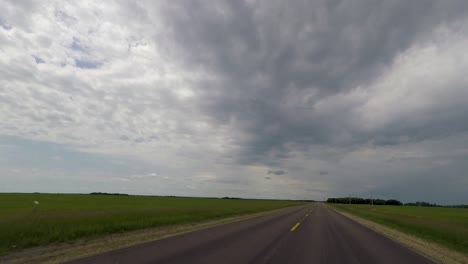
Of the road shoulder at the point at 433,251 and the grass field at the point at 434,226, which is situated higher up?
the grass field at the point at 434,226

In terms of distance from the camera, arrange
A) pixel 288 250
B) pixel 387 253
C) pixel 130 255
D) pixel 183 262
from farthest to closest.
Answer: pixel 387 253, pixel 288 250, pixel 130 255, pixel 183 262

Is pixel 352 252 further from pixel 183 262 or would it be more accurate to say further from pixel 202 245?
pixel 183 262

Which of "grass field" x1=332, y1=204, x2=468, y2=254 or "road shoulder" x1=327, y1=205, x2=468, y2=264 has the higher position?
"grass field" x1=332, y1=204, x2=468, y2=254

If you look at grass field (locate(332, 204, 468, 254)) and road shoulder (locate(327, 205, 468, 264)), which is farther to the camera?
grass field (locate(332, 204, 468, 254))

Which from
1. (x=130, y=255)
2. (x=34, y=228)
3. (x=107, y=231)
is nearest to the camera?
(x=130, y=255)

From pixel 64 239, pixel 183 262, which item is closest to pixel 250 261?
pixel 183 262

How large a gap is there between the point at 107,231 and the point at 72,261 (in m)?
8.65

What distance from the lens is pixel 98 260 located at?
8109mm

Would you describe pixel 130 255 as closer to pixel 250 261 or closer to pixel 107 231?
pixel 250 261

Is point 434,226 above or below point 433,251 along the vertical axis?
above

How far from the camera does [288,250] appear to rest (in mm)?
10250

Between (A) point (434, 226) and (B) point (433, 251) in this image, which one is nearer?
(B) point (433, 251)

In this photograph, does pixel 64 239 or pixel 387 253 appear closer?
pixel 387 253

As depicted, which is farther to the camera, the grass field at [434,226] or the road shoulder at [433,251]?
the grass field at [434,226]
